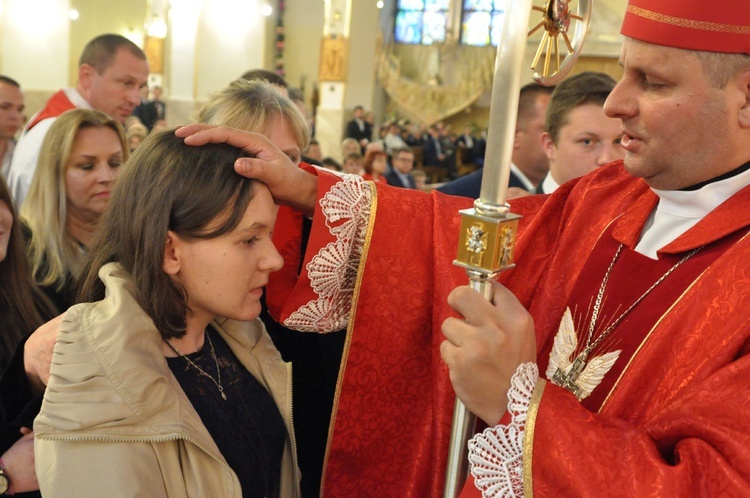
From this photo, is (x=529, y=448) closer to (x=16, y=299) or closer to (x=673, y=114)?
(x=673, y=114)

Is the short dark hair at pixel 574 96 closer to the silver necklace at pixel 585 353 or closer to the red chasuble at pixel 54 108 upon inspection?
the silver necklace at pixel 585 353

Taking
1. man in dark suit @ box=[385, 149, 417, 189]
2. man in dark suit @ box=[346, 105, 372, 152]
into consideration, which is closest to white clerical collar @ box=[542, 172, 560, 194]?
man in dark suit @ box=[385, 149, 417, 189]

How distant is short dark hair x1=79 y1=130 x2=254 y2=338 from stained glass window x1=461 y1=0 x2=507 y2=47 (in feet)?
63.2

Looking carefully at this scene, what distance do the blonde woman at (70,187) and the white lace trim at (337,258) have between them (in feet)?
3.87

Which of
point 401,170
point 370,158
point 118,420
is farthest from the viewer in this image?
point 401,170

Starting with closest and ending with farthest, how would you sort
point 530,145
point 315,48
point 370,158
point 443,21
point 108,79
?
point 530,145 < point 108,79 < point 370,158 < point 315,48 < point 443,21

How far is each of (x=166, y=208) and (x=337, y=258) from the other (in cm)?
42

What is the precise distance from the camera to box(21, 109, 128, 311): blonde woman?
9.09 ft

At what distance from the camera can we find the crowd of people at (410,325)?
132cm

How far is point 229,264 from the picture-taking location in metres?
1.64

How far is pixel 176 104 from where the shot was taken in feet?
57.5

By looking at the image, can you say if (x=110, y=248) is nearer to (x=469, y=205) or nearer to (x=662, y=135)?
(x=469, y=205)

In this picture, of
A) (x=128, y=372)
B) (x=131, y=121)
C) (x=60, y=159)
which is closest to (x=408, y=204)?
(x=128, y=372)

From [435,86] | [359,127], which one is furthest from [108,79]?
[435,86]
